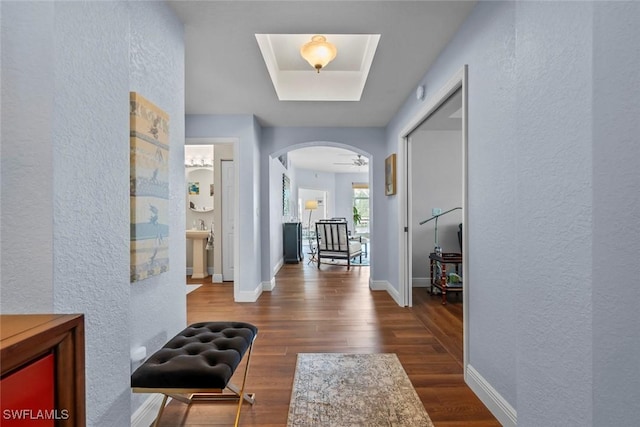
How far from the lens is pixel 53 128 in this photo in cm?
89

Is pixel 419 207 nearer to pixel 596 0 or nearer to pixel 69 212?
pixel 596 0

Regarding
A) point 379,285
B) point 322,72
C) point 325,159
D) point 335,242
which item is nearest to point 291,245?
point 335,242

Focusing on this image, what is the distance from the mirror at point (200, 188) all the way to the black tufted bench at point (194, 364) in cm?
461

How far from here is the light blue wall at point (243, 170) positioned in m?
4.01

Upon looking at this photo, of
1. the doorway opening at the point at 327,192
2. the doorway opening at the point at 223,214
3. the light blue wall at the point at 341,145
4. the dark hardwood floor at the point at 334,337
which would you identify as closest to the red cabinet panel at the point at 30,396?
the dark hardwood floor at the point at 334,337

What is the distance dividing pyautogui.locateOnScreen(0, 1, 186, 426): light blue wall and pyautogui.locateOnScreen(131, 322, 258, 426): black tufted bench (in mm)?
127

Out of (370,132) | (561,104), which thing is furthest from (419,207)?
(561,104)

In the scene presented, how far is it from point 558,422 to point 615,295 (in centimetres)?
51

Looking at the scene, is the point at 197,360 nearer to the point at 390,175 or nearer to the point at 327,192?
Result: the point at 390,175

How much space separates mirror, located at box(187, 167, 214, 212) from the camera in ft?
19.6

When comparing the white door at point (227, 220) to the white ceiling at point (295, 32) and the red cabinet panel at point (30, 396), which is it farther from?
the red cabinet panel at point (30, 396)

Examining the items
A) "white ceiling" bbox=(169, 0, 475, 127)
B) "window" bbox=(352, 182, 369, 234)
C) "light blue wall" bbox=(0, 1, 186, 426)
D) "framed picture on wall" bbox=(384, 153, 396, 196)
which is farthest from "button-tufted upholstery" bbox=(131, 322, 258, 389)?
"window" bbox=(352, 182, 369, 234)

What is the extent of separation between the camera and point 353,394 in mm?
1928

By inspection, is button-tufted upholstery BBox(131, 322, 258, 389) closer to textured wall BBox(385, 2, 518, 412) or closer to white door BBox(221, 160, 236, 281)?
textured wall BBox(385, 2, 518, 412)
